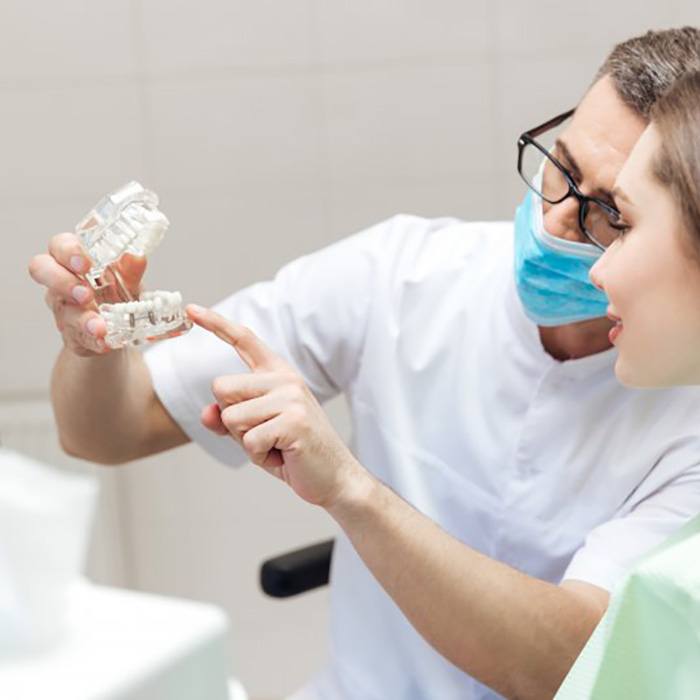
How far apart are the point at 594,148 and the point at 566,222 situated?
77 millimetres

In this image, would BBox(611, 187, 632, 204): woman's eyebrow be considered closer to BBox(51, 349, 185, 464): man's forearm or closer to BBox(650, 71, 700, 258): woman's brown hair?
BBox(650, 71, 700, 258): woman's brown hair

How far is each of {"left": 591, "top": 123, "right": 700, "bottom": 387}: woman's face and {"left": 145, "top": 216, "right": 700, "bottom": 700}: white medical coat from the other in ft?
0.87

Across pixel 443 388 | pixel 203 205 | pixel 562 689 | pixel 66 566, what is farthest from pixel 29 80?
pixel 66 566

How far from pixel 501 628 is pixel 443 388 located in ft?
1.12

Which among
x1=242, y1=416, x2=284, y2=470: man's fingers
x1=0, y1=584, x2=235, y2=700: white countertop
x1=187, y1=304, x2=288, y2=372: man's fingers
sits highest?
x1=0, y1=584, x2=235, y2=700: white countertop

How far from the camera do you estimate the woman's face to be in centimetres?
102

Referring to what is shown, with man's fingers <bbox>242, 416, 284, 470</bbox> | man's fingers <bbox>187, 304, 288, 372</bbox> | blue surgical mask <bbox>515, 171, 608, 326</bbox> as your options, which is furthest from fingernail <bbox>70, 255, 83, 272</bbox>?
blue surgical mask <bbox>515, 171, 608, 326</bbox>

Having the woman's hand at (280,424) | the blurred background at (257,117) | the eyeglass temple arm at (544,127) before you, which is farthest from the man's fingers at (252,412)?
the blurred background at (257,117)

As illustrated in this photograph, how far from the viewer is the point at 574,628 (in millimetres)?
1218

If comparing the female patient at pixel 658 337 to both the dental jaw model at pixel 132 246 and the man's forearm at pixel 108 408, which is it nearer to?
the dental jaw model at pixel 132 246

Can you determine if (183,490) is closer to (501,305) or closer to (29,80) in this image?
(29,80)

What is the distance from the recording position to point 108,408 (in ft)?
4.73

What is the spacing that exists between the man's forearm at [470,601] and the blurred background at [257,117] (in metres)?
1.07

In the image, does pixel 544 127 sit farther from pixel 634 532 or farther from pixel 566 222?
pixel 634 532
